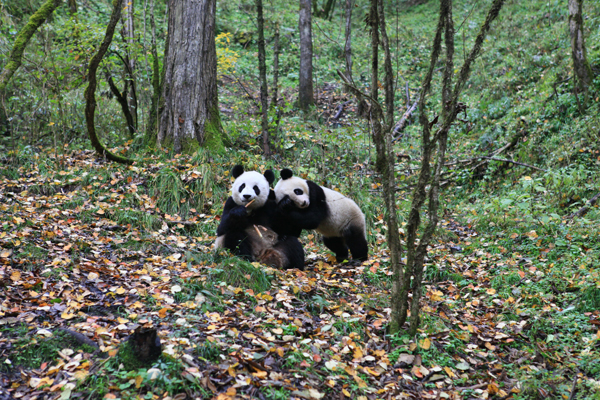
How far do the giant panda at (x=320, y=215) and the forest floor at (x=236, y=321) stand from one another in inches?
14.6

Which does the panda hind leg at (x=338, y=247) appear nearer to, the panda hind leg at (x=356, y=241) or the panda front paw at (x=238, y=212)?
the panda hind leg at (x=356, y=241)

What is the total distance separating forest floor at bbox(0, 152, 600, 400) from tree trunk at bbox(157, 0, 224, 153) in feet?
7.15

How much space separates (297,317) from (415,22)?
73.6 feet

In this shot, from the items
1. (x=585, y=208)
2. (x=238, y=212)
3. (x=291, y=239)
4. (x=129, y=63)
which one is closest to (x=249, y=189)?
(x=238, y=212)

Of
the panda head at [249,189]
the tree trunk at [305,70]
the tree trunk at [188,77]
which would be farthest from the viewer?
the tree trunk at [305,70]

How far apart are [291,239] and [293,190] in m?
0.68

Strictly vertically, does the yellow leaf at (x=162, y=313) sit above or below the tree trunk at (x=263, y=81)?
below

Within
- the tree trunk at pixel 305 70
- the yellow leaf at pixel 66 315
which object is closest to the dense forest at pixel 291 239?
the yellow leaf at pixel 66 315

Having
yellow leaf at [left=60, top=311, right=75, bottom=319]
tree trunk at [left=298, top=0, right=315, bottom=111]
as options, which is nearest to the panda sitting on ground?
yellow leaf at [left=60, top=311, right=75, bottom=319]

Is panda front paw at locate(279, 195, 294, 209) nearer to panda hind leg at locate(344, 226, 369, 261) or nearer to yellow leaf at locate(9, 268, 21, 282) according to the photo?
panda hind leg at locate(344, 226, 369, 261)

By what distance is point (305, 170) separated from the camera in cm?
870

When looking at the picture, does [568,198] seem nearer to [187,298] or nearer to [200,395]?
[187,298]

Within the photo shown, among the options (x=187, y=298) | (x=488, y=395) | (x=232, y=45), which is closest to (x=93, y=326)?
(x=187, y=298)

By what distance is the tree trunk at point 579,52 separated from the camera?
30.8 ft
